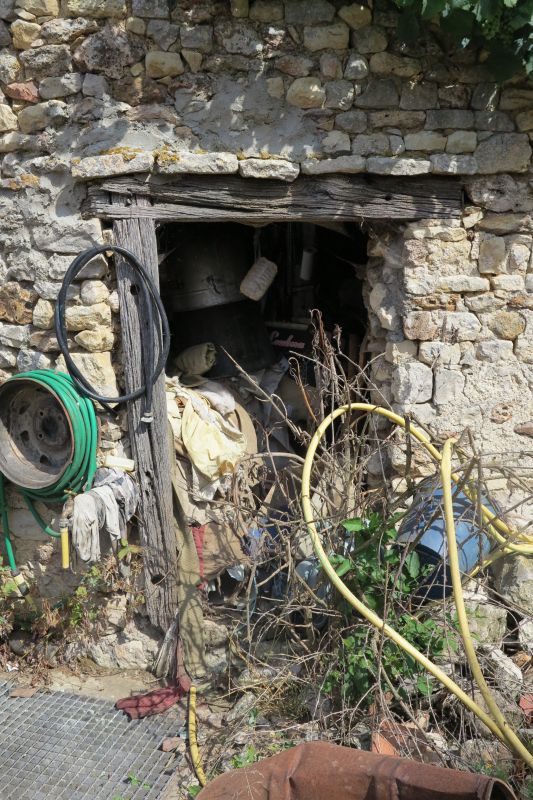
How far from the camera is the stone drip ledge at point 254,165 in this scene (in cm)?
384

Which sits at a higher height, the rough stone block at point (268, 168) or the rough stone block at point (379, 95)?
the rough stone block at point (379, 95)

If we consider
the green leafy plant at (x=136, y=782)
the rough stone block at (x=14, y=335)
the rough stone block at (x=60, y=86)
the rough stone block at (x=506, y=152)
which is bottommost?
the green leafy plant at (x=136, y=782)

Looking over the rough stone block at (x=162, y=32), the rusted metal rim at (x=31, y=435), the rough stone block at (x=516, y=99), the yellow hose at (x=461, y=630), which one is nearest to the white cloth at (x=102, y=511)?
the rusted metal rim at (x=31, y=435)

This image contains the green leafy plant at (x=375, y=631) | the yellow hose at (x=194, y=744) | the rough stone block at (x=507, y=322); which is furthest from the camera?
the rough stone block at (x=507, y=322)

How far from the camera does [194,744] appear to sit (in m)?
3.68

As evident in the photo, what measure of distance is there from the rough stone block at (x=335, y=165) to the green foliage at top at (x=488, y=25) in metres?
0.63

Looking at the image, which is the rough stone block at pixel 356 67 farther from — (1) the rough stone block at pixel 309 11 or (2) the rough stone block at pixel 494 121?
(2) the rough stone block at pixel 494 121

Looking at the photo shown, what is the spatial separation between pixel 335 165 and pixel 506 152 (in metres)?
0.90

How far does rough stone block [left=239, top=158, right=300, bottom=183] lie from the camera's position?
152 inches

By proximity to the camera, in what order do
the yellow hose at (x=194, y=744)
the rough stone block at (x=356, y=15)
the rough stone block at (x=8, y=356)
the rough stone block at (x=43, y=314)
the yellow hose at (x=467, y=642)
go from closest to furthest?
the yellow hose at (x=467, y=642), the yellow hose at (x=194, y=744), the rough stone block at (x=356, y=15), the rough stone block at (x=43, y=314), the rough stone block at (x=8, y=356)

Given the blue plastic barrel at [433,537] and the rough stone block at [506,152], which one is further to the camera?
the rough stone block at [506,152]

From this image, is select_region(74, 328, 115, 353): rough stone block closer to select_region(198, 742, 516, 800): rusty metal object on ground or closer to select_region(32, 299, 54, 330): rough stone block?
select_region(32, 299, 54, 330): rough stone block

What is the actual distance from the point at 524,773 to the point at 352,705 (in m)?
0.78

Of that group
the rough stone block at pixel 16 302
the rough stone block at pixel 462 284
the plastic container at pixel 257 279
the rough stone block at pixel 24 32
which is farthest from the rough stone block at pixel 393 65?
the rough stone block at pixel 16 302
